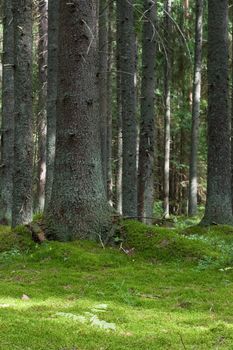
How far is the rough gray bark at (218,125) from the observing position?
33.5ft

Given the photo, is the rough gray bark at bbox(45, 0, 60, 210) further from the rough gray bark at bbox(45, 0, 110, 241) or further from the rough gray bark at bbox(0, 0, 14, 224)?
the rough gray bark at bbox(45, 0, 110, 241)

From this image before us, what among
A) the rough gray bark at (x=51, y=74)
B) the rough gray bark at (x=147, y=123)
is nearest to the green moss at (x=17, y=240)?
the rough gray bark at (x=51, y=74)

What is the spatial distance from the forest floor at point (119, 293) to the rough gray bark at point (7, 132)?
6.00 metres

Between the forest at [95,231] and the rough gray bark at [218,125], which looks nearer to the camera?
the forest at [95,231]

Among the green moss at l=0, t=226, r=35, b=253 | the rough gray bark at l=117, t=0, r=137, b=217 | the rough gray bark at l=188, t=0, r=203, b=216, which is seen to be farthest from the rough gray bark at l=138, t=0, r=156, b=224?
the rough gray bark at l=188, t=0, r=203, b=216

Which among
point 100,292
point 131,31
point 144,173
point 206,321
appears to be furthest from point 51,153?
point 206,321

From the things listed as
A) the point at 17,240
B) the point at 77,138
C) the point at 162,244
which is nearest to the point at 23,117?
the point at 77,138

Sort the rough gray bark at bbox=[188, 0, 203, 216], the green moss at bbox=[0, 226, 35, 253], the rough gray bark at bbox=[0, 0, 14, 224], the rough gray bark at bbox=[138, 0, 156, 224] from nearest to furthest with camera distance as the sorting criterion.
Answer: the green moss at bbox=[0, 226, 35, 253]
the rough gray bark at bbox=[138, 0, 156, 224]
the rough gray bark at bbox=[0, 0, 14, 224]
the rough gray bark at bbox=[188, 0, 203, 216]

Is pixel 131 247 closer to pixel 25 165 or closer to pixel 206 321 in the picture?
pixel 206 321

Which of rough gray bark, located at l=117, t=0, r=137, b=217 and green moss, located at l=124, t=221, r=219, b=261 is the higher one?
rough gray bark, located at l=117, t=0, r=137, b=217

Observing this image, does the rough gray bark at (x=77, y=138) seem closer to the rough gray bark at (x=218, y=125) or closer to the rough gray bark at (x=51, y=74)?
the rough gray bark at (x=218, y=125)

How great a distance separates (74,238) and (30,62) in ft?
15.5

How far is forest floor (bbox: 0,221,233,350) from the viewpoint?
3.54 m

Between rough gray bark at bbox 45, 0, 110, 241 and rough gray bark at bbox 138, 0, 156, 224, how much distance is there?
5.36 m
